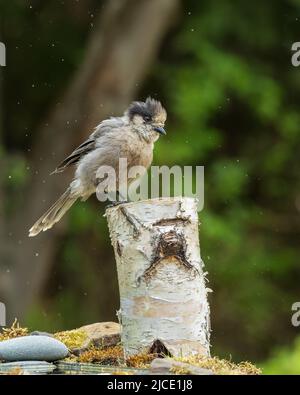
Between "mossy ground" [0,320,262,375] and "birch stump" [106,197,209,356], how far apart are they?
8cm

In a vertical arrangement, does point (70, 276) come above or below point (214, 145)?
below

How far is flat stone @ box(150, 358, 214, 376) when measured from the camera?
473 centimetres

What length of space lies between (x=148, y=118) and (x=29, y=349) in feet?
6.94

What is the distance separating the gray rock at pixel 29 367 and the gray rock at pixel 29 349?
Result: 0.04 m

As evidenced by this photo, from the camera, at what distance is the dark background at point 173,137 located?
11.6 m

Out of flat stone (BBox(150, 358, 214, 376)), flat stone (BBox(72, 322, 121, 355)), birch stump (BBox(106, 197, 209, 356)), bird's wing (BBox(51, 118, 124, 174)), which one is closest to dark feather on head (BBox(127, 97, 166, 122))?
bird's wing (BBox(51, 118, 124, 174))

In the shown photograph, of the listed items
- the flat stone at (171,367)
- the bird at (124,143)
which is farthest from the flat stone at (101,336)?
the bird at (124,143)

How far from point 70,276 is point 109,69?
3397mm

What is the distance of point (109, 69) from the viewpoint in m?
11.5

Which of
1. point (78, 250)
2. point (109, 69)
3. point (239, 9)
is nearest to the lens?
point (109, 69)

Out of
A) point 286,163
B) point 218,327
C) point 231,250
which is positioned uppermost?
point 286,163

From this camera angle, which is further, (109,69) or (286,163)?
(286,163)
